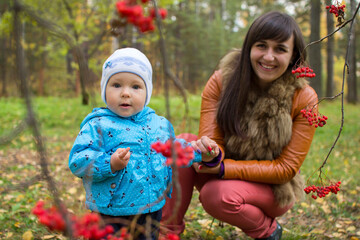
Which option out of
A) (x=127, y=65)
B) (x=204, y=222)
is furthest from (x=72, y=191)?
(x=127, y=65)

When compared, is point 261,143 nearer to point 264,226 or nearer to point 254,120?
point 254,120

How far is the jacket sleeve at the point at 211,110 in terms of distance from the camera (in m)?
2.33

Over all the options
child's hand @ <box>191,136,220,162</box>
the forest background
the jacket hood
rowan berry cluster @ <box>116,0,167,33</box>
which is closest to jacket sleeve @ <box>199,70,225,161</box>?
the forest background

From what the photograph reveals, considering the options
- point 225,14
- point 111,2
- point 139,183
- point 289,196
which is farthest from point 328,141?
point 225,14

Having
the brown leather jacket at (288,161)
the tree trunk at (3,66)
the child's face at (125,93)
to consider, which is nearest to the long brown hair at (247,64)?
the brown leather jacket at (288,161)

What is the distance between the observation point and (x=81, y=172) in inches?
62.1

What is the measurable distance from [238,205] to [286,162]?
43cm

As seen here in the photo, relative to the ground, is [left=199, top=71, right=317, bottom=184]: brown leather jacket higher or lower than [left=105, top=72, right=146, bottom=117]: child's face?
lower

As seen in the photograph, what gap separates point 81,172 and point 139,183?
1.04ft

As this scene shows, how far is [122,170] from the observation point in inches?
68.3

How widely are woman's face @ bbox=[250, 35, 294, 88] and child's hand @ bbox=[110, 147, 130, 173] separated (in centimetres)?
111

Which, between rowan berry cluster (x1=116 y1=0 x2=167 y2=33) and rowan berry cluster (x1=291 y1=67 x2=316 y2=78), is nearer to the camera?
rowan berry cluster (x1=116 y1=0 x2=167 y2=33)

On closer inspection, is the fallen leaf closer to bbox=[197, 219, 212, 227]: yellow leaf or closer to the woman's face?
bbox=[197, 219, 212, 227]: yellow leaf

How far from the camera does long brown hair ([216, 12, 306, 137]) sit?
2080 mm
